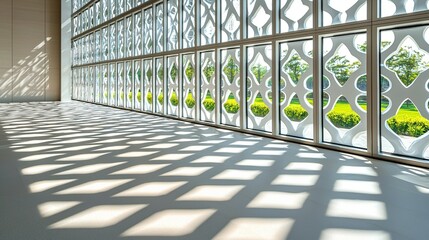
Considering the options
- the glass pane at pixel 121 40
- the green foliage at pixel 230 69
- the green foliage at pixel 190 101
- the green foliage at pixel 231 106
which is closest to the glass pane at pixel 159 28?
the green foliage at pixel 190 101

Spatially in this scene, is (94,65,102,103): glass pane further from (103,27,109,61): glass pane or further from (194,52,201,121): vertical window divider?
(194,52,201,121): vertical window divider

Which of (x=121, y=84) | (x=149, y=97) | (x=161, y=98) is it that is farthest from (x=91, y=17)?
(x=161, y=98)

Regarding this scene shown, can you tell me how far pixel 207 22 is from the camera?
10.7 meters

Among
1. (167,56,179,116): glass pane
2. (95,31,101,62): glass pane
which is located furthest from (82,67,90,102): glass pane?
(167,56,179,116): glass pane

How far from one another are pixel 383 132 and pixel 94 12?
1732 centimetres

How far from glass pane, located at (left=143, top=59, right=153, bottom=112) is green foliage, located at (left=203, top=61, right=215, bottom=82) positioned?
11.9ft

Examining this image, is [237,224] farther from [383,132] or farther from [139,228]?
[383,132]

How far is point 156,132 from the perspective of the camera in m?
9.30

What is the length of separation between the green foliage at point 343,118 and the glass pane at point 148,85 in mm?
8216

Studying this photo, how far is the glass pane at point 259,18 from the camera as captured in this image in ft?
27.7

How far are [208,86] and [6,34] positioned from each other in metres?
16.6

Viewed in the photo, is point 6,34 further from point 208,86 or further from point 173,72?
point 208,86

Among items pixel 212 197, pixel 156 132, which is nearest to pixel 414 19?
pixel 212 197

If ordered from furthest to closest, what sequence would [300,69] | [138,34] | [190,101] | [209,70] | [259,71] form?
1. [138,34]
2. [190,101]
3. [209,70]
4. [259,71]
5. [300,69]
